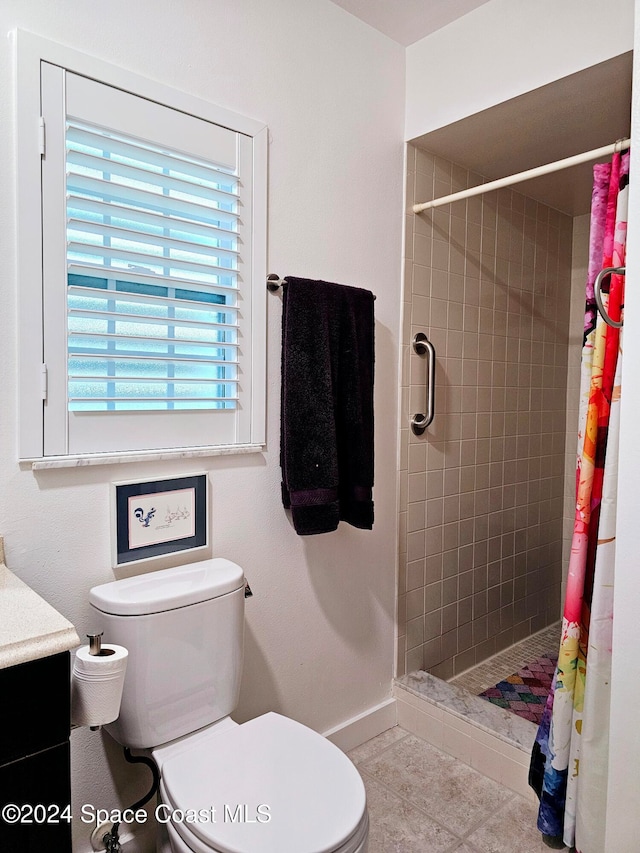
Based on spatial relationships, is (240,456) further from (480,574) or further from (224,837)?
(480,574)

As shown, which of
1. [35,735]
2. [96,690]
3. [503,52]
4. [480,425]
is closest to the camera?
[35,735]

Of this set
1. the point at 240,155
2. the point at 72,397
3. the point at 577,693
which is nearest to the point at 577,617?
the point at 577,693

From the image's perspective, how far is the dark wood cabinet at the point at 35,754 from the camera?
959 millimetres

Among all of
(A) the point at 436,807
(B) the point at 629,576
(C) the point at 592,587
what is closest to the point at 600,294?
(B) the point at 629,576

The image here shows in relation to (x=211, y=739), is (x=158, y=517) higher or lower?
higher

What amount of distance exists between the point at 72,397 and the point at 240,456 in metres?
0.52

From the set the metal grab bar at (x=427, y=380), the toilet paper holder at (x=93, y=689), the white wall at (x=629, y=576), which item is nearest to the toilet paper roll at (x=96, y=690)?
the toilet paper holder at (x=93, y=689)

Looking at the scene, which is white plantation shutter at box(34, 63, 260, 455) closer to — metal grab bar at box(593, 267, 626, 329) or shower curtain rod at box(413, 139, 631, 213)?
shower curtain rod at box(413, 139, 631, 213)

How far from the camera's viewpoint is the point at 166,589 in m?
1.46

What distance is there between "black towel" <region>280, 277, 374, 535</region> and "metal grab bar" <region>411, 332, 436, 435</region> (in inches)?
13.4

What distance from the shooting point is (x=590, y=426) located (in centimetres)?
162

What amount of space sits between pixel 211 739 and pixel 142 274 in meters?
1.14

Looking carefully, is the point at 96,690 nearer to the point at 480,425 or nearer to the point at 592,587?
the point at 592,587

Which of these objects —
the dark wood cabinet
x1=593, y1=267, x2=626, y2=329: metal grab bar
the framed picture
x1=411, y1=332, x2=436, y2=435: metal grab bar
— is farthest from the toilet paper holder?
x1=411, y1=332, x2=436, y2=435: metal grab bar
